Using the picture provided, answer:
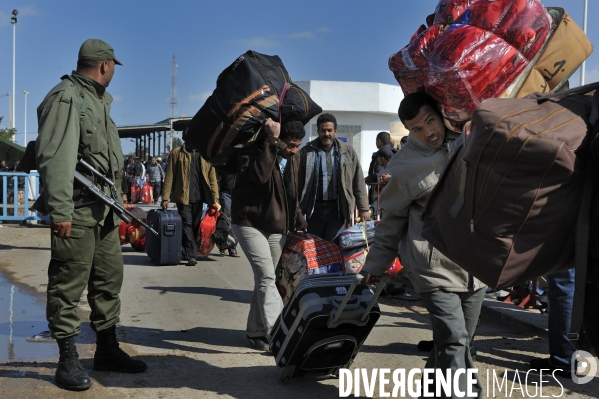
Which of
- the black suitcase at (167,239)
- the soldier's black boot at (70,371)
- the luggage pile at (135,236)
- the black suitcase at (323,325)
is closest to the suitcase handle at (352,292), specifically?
the black suitcase at (323,325)

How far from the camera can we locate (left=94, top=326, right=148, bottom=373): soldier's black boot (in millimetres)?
4906

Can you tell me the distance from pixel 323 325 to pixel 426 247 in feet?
3.09

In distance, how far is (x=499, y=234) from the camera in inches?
92.9

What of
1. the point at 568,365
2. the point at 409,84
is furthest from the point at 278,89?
the point at 568,365

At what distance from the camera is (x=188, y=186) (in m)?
10.4

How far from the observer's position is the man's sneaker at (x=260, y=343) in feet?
18.6

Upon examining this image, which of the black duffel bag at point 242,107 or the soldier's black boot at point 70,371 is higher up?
the black duffel bag at point 242,107

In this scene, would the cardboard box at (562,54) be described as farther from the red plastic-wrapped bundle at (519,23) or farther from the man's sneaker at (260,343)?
the man's sneaker at (260,343)

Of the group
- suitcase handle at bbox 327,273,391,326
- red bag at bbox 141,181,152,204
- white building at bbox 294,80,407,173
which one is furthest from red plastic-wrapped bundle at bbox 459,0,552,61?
red bag at bbox 141,181,152,204

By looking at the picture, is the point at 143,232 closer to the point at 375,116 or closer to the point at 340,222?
the point at 340,222

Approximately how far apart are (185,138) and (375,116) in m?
24.0

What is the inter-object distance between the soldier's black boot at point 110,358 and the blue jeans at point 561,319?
305 cm

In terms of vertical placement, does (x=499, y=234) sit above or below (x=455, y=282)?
above

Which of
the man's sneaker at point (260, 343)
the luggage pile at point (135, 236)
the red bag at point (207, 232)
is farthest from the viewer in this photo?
the luggage pile at point (135, 236)
